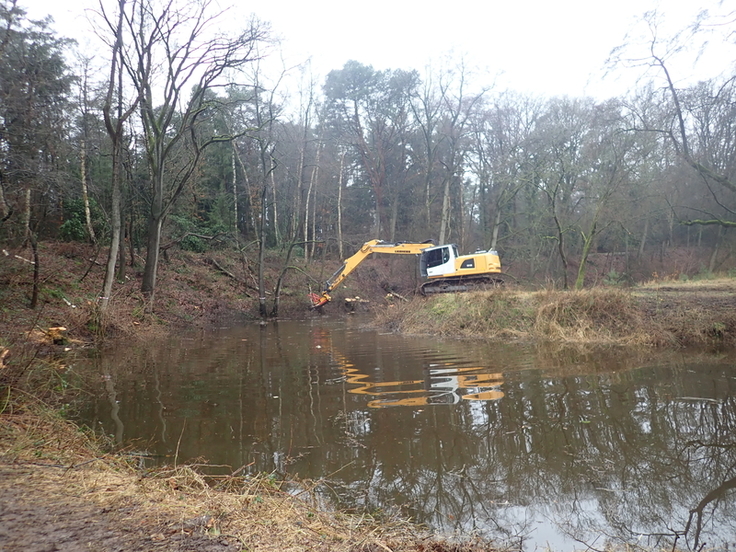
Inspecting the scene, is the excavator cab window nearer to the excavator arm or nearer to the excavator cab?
the excavator cab

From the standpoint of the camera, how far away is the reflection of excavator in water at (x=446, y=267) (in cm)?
1964

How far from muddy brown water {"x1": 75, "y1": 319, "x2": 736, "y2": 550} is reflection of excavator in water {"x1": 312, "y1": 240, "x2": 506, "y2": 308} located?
977 cm

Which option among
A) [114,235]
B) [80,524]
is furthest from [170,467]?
[114,235]

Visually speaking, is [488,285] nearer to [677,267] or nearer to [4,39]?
[677,267]

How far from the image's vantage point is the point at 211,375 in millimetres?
8836

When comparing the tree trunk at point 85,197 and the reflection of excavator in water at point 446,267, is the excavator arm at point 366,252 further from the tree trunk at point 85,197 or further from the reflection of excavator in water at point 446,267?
the tree trunk at point 85,197

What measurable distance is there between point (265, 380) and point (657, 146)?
60.9 feet

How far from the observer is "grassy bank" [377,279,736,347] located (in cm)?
A: 1124

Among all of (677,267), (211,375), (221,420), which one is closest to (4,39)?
(211,375)

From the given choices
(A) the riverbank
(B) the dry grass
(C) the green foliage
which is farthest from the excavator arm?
(B) the dry grass

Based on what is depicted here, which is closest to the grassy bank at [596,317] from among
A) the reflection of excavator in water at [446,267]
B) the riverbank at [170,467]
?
the riverbank at [170,467]

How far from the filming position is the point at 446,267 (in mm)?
20406

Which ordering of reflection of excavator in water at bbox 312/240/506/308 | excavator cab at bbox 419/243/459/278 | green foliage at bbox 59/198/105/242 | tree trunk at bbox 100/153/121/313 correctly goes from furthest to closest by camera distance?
green foliage at bbox 59/198/105/242
excavator cab at bbox 419/243/459/278
reflection of excavator in water at bbox 312/240/506/308
tree trunk at bbox 100/153/121/313

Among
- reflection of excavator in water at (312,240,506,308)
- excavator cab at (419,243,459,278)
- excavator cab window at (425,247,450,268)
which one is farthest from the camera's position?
excavator cab window at (425,247,450,268)
